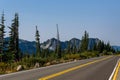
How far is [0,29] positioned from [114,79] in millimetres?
63121

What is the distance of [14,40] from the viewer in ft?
282

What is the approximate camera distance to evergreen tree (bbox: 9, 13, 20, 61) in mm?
82281

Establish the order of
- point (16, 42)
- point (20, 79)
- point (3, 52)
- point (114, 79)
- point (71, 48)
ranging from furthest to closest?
1. point (71, 48)
2. point (16, 42)
3. point (3, 52)
4. point (114, 79)
5. point (20, 79)

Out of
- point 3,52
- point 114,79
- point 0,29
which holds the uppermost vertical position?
point 0,29

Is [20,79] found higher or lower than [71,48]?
lower

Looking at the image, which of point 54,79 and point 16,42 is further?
point 16,42

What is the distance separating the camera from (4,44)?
261 feet

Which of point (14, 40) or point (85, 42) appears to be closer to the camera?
point (14, 40)

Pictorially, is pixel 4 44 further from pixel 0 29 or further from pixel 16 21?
pixel 16 21

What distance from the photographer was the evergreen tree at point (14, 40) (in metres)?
82.3

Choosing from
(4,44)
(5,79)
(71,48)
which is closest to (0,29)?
(4,44)

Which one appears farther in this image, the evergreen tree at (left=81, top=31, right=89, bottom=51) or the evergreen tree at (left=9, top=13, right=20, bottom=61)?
the evergreen tree at (left=81, top=31, right=89, bottom=51)

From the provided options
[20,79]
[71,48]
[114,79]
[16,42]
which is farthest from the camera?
[71,48]

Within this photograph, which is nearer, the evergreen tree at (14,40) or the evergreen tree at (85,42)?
the evergreen tree at (14,40)
